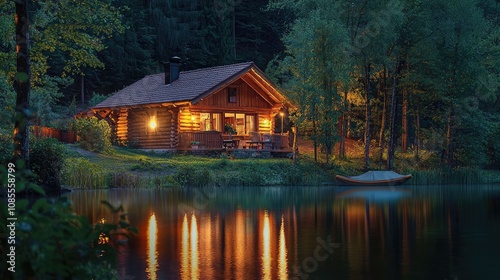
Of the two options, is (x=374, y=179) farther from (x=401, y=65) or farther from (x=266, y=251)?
(x=266, y=251)

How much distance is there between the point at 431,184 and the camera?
4362cm

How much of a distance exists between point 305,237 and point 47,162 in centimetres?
1352

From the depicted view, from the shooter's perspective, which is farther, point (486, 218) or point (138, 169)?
point (138, 169)

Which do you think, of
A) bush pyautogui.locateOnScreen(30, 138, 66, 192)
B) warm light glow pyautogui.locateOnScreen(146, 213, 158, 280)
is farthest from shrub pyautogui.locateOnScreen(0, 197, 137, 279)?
bush pyautogui.locateOnScreen(30, 138, 66, 192)

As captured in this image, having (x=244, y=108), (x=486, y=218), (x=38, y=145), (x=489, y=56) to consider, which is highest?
(x=489, y=56)

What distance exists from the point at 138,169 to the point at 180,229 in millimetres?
19630

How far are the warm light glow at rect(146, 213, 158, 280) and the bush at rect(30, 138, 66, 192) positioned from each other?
7497mm

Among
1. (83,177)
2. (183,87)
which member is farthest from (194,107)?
(83,177)

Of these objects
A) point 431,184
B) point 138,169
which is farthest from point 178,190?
point 431,184

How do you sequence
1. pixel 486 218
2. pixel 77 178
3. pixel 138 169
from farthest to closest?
pixel 138 169 → pixel 77 178 → pixel 486 218

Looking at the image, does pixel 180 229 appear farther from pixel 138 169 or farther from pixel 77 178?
pixel 138 169

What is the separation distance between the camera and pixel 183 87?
5034cm

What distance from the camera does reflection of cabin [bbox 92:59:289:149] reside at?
48.6m

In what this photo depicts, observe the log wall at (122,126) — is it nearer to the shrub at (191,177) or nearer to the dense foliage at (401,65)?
the dense foliage at (401,65)
